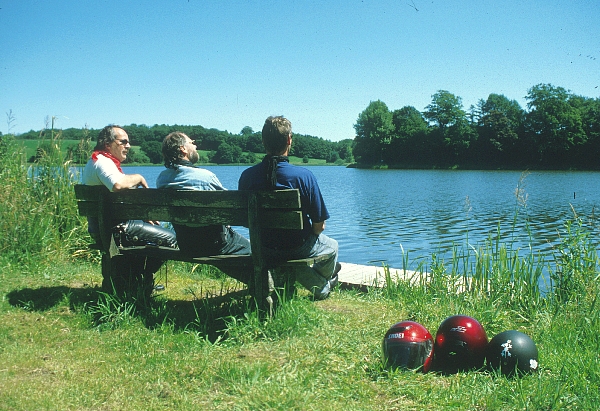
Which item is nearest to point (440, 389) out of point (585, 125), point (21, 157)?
point (21, 157)

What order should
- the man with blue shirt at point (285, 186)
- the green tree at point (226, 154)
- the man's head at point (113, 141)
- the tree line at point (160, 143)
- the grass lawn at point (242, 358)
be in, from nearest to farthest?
the grass lawn at point (242, 358) < the man with blue shirt at point (285, 186) < the man's head at point (113, 141) < the tree line at point (160, 143) < the green tree at point (226, 154)

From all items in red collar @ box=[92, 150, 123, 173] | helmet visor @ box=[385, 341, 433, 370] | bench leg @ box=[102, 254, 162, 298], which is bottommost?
helmet visor @ box=[385, 341, 433, 370]

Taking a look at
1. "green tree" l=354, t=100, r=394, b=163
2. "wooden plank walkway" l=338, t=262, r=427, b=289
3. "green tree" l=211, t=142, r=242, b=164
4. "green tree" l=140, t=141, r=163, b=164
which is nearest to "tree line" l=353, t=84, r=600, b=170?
"green tree" l=354, t=100, r=394, b=163

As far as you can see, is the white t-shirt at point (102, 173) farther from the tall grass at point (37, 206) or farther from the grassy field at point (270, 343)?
the tall grass at point (37, 206)

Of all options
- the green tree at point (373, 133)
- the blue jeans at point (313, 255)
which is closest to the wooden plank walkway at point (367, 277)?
the blue jeans at point (313, 255)

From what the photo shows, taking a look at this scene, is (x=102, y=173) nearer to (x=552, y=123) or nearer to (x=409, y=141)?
(x=552, y=123)

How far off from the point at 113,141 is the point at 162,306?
5.58 feet

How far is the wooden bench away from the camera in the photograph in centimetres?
385

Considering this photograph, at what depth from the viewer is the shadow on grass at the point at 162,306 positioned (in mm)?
4020

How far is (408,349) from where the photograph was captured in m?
3.23

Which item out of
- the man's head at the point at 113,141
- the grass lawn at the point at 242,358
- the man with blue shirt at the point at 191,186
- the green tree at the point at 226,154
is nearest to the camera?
the grass lawn at the point at 242,358

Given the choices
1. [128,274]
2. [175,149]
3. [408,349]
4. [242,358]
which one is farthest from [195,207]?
[408,349]

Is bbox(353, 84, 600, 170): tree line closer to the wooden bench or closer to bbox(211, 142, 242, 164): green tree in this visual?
bbox(211, 142, 242, 164): green tree

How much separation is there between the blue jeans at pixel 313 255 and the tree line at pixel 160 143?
0.94 metres
